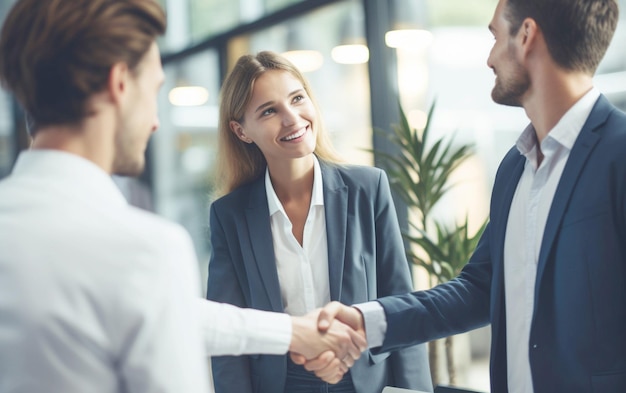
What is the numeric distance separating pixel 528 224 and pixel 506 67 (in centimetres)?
41

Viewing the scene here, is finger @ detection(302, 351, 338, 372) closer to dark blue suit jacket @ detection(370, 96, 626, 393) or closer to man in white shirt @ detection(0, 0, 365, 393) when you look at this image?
dark blue suit jacket @ detection(370, 96, 626, 393)

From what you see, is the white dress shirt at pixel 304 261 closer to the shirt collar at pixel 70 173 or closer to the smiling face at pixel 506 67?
the smiling face at pixel 506 67

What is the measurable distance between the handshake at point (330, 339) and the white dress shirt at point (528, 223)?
1.61ft

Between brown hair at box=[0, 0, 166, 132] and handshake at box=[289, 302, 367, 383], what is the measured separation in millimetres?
1099

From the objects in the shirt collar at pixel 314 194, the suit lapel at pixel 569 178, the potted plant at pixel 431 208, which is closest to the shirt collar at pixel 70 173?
the suit lapel at pixel 569 178

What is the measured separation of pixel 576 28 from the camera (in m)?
1.62

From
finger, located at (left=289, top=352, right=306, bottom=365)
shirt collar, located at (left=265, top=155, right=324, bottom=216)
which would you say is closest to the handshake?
finger, located at (left=289, top=352, right=306, bottom=365)

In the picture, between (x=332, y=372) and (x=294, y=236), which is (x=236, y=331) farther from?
(x=294, y=236)

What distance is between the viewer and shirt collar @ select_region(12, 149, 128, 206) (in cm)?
106

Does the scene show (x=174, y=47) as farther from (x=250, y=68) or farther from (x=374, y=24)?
(x=250, y=68)

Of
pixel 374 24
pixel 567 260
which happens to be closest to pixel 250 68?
pixel 567 260

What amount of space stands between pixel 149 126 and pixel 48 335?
47 centimetres

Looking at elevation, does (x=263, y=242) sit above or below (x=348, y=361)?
above

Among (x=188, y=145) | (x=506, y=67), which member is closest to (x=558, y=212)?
(x=506, y=67)
